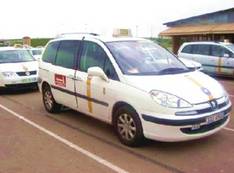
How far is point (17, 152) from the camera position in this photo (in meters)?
6.35

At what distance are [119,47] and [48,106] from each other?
2846 millimetres

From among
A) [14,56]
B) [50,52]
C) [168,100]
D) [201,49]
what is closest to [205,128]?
[168,100]

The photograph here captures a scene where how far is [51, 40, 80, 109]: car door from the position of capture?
793 centimetres

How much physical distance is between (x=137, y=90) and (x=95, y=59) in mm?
1477

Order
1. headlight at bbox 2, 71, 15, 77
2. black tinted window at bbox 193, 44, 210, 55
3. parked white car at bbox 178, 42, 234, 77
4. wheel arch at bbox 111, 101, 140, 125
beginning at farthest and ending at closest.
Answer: black tinted window at bbox 193, 44, 210, 55
parked white car at bbox 178, 42, 234, 77
headlight at bbox 2, 71, 15, 77
wheel arch at bbox 111, 101, 140, 125

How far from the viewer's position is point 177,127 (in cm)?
576

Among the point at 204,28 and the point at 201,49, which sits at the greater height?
the point at 204,28

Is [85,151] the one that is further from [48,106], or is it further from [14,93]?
[14,93]

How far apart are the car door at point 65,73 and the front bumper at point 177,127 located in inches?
91.5

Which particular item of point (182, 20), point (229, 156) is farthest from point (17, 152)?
point (182, 20)

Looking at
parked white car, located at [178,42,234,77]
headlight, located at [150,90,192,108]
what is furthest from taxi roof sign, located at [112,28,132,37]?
parked white car, located at [178,42,234,77]

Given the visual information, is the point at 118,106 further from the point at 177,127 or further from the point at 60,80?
the point at 60,80

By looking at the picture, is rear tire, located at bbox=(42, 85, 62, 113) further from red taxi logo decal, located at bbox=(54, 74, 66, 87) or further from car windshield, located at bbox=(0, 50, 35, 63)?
car windshield, located at bbox=(0, 50, 35, 63)

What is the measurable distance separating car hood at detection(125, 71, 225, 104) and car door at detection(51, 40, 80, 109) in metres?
1.79
